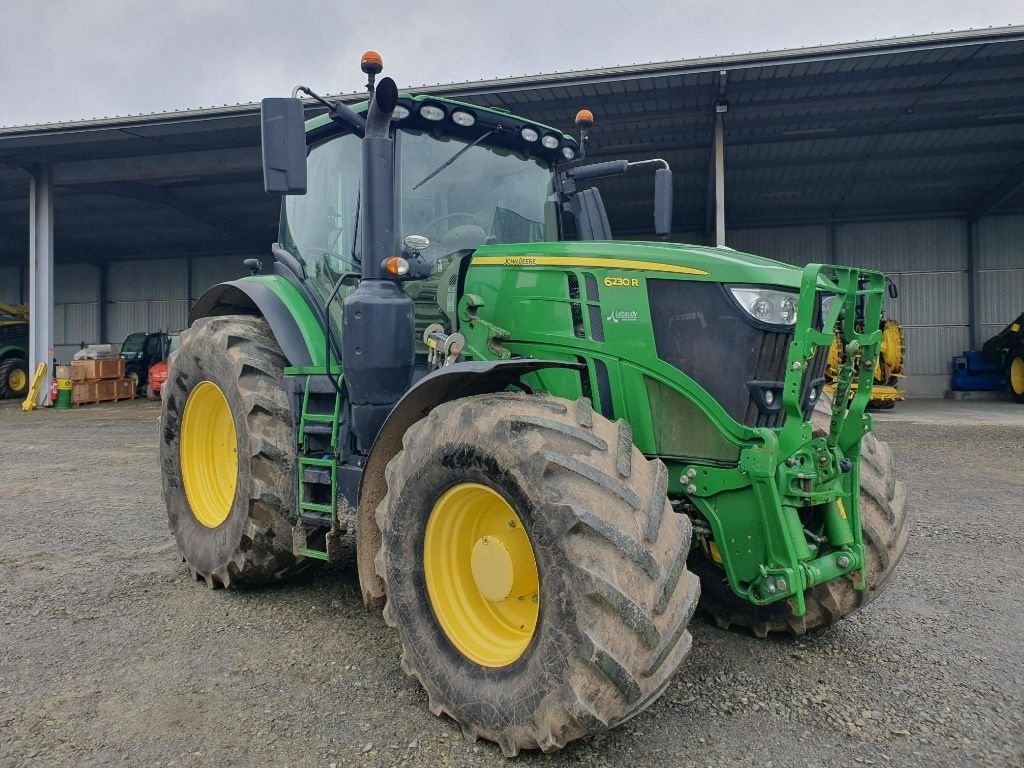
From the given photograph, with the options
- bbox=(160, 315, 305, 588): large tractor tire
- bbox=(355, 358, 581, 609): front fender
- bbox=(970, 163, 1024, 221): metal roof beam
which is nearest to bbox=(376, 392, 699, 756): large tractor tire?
bbox=(355, 358, 581, 609): front fender

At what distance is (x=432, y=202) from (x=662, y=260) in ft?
4.32

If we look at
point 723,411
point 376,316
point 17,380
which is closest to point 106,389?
point 17,380

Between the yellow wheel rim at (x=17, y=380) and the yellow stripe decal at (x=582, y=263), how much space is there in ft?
79.4

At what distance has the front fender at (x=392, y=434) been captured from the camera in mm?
2984

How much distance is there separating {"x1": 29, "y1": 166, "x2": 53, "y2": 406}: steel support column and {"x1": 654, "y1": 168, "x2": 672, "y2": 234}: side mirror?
62.6 ft

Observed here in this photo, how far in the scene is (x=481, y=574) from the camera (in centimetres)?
273

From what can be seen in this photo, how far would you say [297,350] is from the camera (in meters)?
3.98

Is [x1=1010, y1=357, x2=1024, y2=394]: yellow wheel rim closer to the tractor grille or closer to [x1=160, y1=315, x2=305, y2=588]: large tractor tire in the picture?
the tractor grille

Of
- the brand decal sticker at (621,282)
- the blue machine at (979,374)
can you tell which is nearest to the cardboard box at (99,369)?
the brand decal sticker at (621,282)

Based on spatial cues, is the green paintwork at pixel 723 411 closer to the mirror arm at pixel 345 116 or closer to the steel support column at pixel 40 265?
the mirror arm at pixel 345 116

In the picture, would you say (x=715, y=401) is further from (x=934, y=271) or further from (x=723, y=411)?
(x=934, y=271)

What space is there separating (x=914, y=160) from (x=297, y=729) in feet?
64.0

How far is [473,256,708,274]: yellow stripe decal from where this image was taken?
298cm

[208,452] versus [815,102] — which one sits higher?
[815,102]
